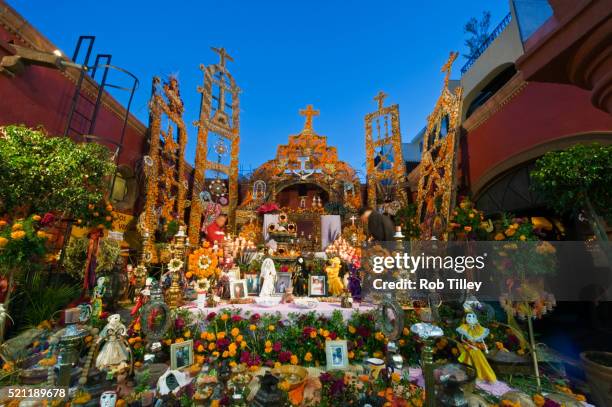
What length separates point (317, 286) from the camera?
5.88m

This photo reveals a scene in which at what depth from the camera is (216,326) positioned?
4.15 metres

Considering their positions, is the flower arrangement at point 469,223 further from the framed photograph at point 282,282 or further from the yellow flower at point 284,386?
the yellow flower at point 284,386

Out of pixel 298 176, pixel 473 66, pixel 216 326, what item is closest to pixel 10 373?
pixel 216 326

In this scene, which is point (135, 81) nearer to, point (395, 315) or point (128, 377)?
point (128, 377)

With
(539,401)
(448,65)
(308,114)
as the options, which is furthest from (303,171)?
(539,401)

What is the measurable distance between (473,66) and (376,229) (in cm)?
1010

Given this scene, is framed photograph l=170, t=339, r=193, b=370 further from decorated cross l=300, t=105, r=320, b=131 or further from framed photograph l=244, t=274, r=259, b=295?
decorated cross l=300, t=105, r=320, b=131

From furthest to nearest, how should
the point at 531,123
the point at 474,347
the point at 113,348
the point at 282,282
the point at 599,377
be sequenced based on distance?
the point at 531,123 → the point at 282,282 → the point at 474,347 → the point at 113,348 → the point at 599,377

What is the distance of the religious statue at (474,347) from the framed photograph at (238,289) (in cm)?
385

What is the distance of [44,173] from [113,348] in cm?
310

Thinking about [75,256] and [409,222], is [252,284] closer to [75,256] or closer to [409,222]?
[75,256]

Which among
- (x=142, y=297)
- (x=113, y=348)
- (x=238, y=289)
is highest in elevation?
(x=238, y=289)

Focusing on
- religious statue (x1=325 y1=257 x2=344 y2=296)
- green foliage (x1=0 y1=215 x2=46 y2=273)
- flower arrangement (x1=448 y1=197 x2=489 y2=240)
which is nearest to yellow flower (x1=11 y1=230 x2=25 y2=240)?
green foliage (x1=0 y1=215 x2=46 y2=273)

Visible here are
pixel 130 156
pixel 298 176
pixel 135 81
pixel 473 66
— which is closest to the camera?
pixel 135 81
